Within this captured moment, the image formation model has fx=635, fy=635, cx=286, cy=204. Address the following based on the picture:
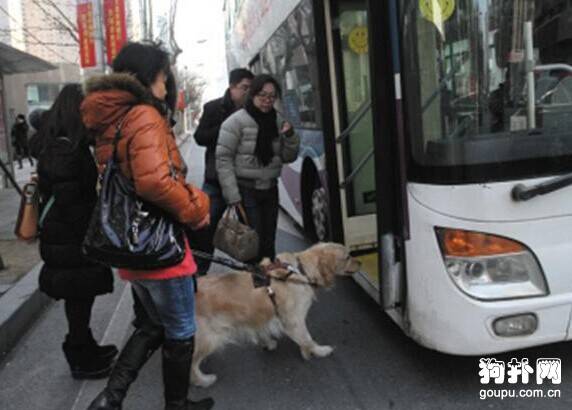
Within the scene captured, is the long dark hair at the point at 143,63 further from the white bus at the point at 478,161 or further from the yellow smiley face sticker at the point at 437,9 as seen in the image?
the yellow smiley face sticker at the point at 437,9

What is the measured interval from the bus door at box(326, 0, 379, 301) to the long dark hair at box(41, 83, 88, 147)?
2.06m

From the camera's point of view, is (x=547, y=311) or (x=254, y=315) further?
(x=254, y=315)

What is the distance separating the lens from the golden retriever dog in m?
3.63

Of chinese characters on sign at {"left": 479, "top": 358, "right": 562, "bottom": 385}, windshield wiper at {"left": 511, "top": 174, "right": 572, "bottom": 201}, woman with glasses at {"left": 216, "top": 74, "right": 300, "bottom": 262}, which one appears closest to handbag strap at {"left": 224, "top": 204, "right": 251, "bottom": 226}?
woman with glasses at {"left": 216, "top": 74, "right": 300, "bottom": 262}

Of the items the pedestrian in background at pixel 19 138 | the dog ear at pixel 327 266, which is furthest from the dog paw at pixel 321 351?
the pedestrian in background at pixel 19 138

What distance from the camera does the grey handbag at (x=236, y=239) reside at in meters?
4.46

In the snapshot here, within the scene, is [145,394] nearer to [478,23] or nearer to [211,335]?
[211,335]

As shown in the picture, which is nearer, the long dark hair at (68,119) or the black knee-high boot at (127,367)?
the black knee-high boot at (127,367)

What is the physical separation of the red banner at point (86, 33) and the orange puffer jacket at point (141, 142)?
44.1 ft

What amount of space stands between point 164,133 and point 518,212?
5.53 ft

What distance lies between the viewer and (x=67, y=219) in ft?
11.4

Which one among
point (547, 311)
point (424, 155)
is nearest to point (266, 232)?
point (424, 155)

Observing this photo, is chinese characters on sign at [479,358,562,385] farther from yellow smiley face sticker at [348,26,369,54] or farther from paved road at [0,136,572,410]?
yellow smiley face sticker at [348,26,369,54]

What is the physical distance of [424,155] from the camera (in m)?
3.13
